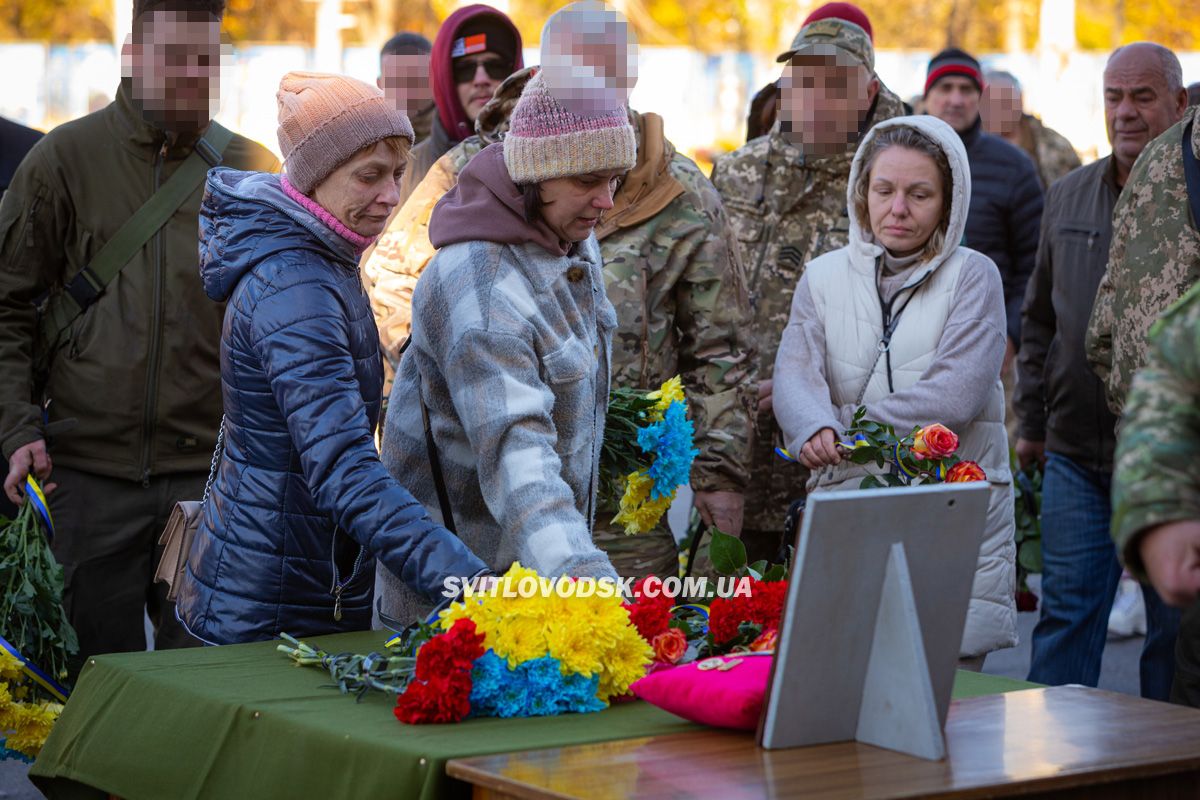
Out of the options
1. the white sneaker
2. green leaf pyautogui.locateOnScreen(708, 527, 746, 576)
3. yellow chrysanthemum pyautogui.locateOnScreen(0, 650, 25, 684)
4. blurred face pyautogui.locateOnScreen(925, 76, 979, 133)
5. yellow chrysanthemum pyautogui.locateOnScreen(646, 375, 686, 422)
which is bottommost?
the white sneaker

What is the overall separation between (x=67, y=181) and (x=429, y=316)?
1765 mm

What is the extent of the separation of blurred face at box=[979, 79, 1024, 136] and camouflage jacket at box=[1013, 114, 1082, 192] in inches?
11.0

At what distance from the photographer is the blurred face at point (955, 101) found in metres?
8.40

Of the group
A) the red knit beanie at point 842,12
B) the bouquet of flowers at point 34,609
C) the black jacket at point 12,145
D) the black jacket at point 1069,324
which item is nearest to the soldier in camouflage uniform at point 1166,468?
the bouquet of flowers at point 34,609

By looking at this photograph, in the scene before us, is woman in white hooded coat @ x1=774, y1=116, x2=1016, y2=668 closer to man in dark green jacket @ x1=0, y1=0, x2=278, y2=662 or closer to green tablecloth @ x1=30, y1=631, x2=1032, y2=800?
green tablecloth @ x1=30, y1=631, x2=1032, y2=800

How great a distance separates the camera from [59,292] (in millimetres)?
4754

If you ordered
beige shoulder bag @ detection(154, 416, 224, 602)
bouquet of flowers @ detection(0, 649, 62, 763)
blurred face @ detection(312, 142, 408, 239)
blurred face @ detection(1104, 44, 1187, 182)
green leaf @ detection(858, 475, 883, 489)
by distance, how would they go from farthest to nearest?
blurred face @ detection(1104, 44, 1187, 182)
green leaf @ detection(858, 475, 883, 489)
bouquet of flowers @ detection(0, 649, 62, 763)
beige shoulder bag @ detection(154, 416, 224, 602)
blurred face @ detection(312, 142, 408, 239)

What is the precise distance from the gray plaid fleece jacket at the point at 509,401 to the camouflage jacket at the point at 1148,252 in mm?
1828

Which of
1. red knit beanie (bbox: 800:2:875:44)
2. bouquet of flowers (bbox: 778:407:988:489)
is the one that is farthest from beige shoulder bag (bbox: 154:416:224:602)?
red knit beanie (bbox: 800:2:875:44)

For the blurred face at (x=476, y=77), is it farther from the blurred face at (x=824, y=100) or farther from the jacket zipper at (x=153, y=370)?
the jacket zipper at (x=153, y=370)

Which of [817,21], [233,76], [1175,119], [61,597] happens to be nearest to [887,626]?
[61,597]

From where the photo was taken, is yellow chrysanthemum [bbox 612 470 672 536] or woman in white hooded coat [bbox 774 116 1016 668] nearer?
yellow chrysanthemum [bbox 612 470 672 536]

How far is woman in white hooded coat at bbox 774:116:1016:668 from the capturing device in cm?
458

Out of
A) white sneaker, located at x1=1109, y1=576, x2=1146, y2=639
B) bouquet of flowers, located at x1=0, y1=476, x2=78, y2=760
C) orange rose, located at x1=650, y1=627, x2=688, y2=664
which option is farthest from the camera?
white sneaker, located at x1=1109, y1=576, x2=1146, y2=639
